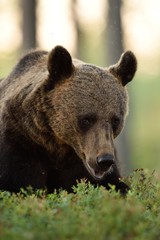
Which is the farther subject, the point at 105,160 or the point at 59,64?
the point at 59,64

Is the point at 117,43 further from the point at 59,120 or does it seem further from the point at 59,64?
the point at 59,120

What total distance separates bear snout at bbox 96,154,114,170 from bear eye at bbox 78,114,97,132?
1.64 ft

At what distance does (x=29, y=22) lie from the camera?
2025cm

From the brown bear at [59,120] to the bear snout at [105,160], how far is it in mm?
280

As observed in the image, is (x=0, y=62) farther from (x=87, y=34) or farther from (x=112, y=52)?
(x=112, y=52)

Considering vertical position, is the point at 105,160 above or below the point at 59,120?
below

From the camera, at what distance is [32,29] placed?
20.1m

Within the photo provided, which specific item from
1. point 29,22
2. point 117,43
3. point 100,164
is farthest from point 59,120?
point 117,43

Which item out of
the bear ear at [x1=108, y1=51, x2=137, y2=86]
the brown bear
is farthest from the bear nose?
the bear ear at [x1=108, y1=51, x2=137, y2=86]

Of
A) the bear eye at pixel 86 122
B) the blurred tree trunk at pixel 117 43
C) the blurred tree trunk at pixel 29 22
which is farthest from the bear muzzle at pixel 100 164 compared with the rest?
the blurred tree trunk at pixel 117 43

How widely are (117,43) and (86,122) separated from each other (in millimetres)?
14419

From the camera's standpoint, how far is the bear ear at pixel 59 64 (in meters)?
6.64

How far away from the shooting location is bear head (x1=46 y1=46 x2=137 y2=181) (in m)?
6.20

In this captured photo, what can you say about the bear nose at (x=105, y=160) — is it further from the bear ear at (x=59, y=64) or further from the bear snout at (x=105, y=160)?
the bear ear at (x=59, y=64)
